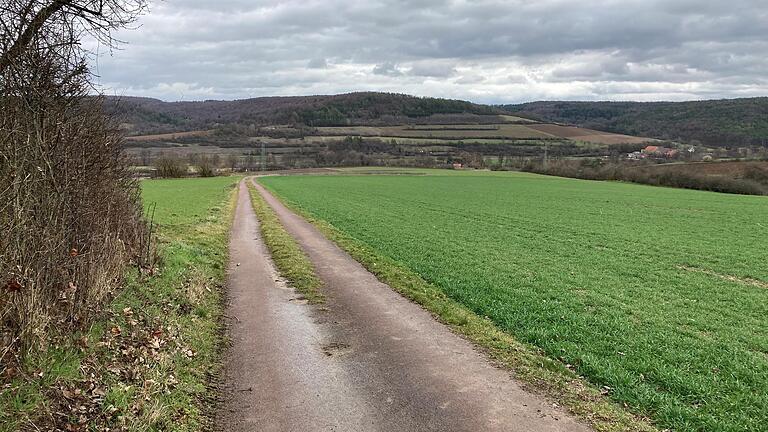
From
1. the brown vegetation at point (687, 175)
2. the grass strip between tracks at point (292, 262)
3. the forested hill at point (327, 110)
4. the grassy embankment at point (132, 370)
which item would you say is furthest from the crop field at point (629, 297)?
the forested hill at point (327, 110)

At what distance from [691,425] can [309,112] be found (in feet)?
565

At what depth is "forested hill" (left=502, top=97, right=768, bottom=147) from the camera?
419 feet

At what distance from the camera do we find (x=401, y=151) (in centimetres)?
14575

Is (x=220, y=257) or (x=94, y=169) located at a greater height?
(x=94, y=169)

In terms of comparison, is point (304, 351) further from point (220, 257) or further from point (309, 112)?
point (309, 112)

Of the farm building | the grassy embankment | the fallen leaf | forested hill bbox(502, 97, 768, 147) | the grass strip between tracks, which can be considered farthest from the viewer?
forested hill bbox(502, 97, 768, 147)

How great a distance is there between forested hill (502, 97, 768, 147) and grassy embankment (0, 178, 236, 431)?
447ft

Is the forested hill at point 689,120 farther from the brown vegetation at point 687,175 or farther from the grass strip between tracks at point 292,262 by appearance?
the grass strip between tracks at point 292,262

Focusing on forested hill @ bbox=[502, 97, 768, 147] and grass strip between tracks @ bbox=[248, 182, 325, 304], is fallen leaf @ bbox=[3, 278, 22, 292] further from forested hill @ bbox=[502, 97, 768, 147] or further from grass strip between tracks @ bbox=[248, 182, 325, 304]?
forested hill @ bbox=[502, 97, 768, 147]

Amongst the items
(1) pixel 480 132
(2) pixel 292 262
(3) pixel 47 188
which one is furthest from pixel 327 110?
(3) pixel 47 188

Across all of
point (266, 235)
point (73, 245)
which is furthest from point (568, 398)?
point (266, 235)

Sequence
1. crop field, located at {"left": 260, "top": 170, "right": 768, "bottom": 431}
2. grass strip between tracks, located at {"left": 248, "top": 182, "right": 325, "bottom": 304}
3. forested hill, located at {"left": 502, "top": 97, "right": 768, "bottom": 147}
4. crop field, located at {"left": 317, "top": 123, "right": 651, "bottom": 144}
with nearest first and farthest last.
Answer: crop field, located at {"left": 260, "top": 170, "right": 768, "bottom": 431} → grass strip between tracks, located at {"left": 248, "top": 182, "right": 325, "bottom": 304} → forested hill, located at {"left": 502, "top": 97, "right": 768, "bottom": 147} → crop field, located at {"left": 317, "top": 123, "right": 651, "bottom": 144}

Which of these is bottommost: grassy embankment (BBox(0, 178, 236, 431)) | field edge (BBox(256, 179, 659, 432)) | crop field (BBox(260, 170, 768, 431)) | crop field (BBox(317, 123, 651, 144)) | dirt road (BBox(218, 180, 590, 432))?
crop field (BBox(260, 170, 768, 431))

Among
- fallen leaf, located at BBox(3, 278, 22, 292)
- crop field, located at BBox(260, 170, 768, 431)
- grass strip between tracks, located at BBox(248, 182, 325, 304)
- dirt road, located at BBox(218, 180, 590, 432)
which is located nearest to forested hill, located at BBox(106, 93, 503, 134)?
grass strip between tracks, located at BBox(248, 182, 325, 304)
